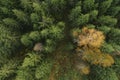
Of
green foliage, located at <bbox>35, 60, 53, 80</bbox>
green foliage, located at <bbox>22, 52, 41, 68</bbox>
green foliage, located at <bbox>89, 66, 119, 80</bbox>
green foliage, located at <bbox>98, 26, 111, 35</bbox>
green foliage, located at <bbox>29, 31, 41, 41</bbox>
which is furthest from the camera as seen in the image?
green foliage, located at <bbox>89, 66, 119, 80</bbox>

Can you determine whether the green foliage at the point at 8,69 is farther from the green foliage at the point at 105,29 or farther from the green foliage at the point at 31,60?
the green foliage at the point at 105,29

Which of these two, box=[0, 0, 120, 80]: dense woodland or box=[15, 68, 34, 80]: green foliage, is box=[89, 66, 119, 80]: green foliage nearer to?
box=[0, 0, 120, 80]: dense woodland

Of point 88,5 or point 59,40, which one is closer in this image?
point 88,5

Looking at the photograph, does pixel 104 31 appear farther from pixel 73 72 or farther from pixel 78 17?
pixel 73 72

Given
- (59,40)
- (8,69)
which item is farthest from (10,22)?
(59,40)

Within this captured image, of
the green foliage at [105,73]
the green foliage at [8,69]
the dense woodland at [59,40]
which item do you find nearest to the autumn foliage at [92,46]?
the dense woodland at [59,40]

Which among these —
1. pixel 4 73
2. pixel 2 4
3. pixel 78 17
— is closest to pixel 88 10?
pixel 78 17

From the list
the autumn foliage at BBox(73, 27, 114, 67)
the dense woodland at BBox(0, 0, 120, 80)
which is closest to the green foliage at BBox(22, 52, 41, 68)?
the dense woodland at BBox(0, 0, 120, 80)

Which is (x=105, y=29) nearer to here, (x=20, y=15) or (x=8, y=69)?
(x=20, y=15)
